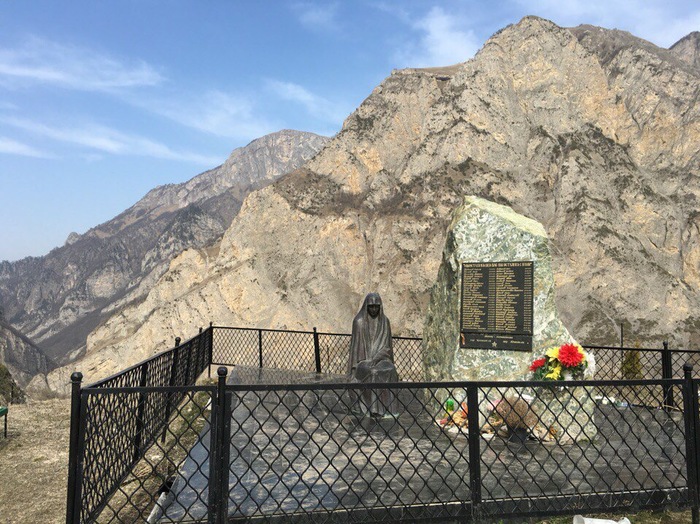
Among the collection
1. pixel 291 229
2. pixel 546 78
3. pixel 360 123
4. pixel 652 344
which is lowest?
pixel 652 344

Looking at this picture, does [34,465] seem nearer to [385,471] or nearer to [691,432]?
[385,471]

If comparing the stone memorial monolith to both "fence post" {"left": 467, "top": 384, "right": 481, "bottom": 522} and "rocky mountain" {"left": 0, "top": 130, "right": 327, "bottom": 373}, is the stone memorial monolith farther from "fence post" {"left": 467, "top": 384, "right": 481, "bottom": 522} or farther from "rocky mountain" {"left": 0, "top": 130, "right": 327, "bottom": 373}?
"rocky mountain" {"left": 0, "top": 130, "right": 327, "bottom": 373}

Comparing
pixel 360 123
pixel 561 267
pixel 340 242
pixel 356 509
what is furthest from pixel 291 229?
pixel 356 509

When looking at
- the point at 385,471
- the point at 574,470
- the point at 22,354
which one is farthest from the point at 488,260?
the point at 22,354

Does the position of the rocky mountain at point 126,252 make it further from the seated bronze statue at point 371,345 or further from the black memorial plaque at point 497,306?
the black memorial plaque at point 497,306

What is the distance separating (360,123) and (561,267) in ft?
87.3

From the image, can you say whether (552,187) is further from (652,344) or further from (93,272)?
(93,272)

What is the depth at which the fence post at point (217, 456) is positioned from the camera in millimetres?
4457

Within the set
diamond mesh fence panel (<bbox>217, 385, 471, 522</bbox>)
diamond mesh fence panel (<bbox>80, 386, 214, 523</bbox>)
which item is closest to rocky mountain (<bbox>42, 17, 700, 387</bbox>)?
diamond mesh fence panel (<bbox>217, 385, 471, 522</bbox>)

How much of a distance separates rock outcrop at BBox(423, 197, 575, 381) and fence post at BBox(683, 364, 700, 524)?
13.0ft

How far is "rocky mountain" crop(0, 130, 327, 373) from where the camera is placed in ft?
389

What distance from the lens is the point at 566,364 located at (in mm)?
8477

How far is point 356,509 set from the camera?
497 centimetres

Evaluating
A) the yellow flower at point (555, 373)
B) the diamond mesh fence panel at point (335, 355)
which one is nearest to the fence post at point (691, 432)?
the yellow flower at point (555, 373)
